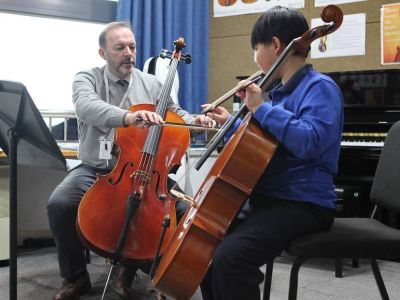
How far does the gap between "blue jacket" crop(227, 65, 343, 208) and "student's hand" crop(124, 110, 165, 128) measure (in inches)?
19.3

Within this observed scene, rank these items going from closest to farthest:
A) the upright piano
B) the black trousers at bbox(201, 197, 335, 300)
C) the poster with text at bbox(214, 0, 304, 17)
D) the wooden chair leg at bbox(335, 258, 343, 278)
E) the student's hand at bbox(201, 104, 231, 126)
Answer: the black trousers at bbox(201, 197, 335, 300) → the student's hand at bbox(201, 104, 231, 126) → the wooden chair leg at bbox(335, 258, 343, 278) → the upright piano → the poster with text at bbox(214, 0, 304, 17)

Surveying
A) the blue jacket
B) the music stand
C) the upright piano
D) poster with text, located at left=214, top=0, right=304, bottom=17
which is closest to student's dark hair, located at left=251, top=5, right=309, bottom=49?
the blue jacket

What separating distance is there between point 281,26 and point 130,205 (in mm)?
850

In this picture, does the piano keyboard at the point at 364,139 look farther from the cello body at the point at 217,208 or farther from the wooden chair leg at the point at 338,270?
the cello body at the point at 217,208

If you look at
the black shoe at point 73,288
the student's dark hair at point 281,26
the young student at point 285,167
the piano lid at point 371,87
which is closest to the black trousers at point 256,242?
the young student at point 285,167

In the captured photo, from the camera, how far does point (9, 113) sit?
60.9 inches

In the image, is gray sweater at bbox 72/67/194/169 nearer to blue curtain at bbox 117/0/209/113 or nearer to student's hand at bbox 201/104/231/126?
student's hand at bbox 201/104/231/126

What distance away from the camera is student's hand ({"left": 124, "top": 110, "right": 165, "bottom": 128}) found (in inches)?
67.6

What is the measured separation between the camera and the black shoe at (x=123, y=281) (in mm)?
1989

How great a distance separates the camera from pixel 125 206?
181 cm

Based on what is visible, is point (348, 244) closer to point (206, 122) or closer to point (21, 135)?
point (206, 122)

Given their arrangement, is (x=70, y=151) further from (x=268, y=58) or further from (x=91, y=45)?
(x=268, y=58)

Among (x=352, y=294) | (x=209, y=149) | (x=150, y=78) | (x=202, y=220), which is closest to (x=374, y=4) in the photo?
(x=150, y=78)

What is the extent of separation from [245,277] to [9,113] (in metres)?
0.93
